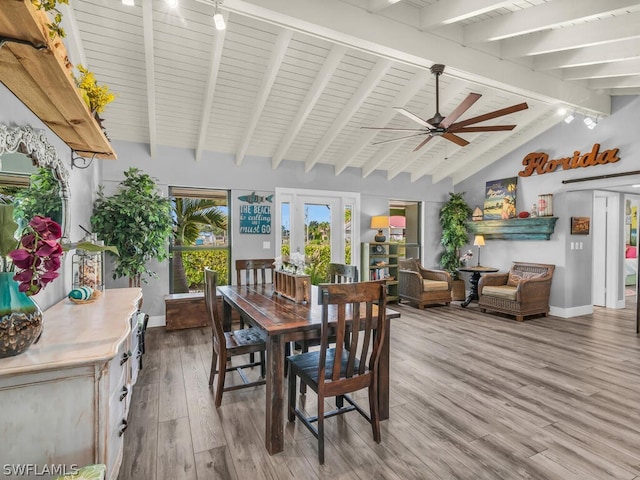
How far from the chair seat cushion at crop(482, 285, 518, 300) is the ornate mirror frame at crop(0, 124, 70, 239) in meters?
5.79

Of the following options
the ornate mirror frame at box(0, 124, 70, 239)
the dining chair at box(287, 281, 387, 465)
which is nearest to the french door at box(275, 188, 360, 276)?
the ornate mirror frame at box(0, 124, 70, 239)

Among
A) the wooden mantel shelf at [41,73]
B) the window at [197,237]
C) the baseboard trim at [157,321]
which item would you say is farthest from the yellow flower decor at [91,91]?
the baseboard trim at [157,321]

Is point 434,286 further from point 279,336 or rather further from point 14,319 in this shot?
point 14,319

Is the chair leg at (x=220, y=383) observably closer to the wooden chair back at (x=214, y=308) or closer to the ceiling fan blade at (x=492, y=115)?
the wooden chair back at (x=214, y=308)

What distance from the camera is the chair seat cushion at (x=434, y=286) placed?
6.13m

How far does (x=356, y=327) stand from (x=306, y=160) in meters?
4.43

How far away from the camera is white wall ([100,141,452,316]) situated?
4.96 meters

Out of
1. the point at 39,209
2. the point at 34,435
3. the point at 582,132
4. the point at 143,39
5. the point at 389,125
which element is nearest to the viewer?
the point at 34,435

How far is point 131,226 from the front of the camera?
13.1 feet

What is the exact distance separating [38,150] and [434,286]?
5.78 m

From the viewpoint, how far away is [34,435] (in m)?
1.28

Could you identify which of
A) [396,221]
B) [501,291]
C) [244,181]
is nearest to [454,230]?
[396,221]

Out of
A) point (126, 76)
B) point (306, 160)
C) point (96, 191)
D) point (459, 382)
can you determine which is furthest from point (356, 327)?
point (306, 160)

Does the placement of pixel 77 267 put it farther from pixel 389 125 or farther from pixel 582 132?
pixel 582 132
